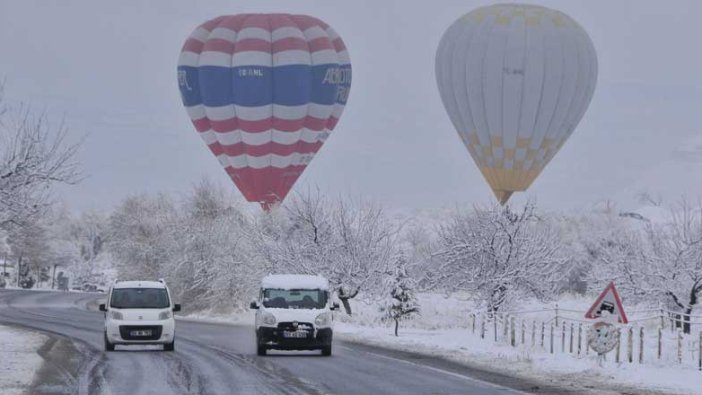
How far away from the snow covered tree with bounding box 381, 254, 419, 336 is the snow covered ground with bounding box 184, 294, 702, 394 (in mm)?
714

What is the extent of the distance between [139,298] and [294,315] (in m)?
4.73

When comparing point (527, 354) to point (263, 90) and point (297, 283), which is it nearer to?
point (297, 283)

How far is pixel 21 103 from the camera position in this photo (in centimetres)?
3394

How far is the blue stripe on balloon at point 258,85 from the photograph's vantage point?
70062 mm

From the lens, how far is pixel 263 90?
231 feet

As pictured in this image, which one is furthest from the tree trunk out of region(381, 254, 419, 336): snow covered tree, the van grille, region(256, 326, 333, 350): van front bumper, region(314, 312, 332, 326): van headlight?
region(256, 326, 333, 350): van front bumper

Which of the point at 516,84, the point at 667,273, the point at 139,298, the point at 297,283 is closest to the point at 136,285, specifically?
the point at 139,298

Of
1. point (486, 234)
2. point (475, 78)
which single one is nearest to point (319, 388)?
point (486, 234)

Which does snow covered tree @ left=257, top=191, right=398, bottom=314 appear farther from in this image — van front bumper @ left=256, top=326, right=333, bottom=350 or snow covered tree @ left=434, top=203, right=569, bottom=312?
van front bumper @ left=256, top=326, right=333, bottom=350

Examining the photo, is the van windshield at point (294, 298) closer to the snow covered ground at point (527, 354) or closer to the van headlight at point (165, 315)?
the van headlight at point (165, 315)

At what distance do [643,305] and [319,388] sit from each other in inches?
1730

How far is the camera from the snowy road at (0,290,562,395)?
22.5 m

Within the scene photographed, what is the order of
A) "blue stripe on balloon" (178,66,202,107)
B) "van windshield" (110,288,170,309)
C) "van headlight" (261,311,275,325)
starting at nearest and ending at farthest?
"van headlight" (261,311,275,325)
"van windshield" (110,288,170,309)
"blue stripe on balloon" (178,66,202,107)

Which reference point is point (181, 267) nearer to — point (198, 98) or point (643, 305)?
point (198, 98)
